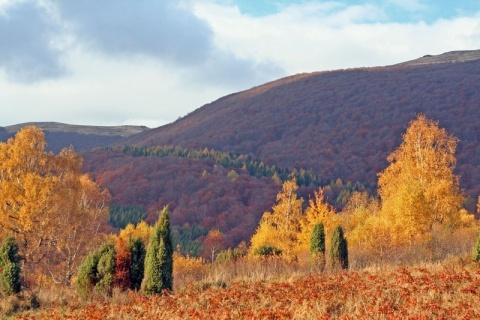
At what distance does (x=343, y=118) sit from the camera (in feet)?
477

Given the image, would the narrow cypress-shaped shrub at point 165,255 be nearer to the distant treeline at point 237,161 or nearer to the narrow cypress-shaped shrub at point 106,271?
the narrow cypress-shaped shrub at point 106,271

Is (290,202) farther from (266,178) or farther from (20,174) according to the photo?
(266,178)

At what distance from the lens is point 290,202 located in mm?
41719

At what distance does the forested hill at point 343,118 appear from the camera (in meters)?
122

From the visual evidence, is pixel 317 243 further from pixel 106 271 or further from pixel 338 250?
pixel 106 271

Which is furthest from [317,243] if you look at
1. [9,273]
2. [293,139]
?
[293,139]

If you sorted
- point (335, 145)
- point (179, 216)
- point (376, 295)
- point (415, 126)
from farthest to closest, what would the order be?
point (335, 145) < point (179, 216) < point (415, 126) < point (376, 295)

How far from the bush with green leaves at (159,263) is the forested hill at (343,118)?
86.6 metres

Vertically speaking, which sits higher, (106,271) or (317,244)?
(106,271)

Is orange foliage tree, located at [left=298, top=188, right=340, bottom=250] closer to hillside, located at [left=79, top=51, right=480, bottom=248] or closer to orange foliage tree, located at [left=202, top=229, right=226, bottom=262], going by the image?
orange foliage tree, located at [left=202, top=229, right=226, bottom=262]

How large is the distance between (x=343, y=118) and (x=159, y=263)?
13147cm

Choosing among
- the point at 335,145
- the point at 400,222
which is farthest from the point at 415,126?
the point at 335,145

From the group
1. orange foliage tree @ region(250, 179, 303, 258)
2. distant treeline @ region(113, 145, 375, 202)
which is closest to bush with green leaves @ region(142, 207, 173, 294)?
orange foliage tree @ region(250, 179, 303, 258)

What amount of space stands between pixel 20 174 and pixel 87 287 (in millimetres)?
13928
